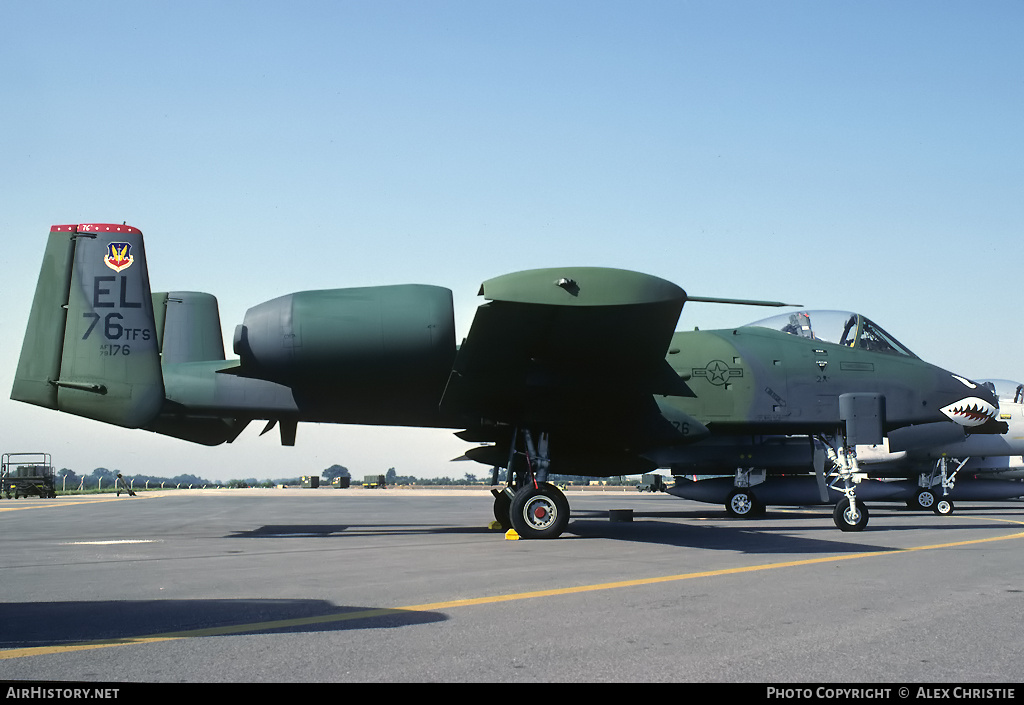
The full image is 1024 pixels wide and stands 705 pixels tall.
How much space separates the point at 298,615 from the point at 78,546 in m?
8.25

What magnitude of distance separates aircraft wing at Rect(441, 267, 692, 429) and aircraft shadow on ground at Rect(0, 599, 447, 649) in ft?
15.9

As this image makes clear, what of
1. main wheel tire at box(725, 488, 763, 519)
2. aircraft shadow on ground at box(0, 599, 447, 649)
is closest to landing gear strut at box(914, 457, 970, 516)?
main wheel tire at box(725, 488, 763, 519)

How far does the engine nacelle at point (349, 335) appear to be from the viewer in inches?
481

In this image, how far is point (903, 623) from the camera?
5.62 metres

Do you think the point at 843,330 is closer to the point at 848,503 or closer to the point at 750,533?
the point at 848,503

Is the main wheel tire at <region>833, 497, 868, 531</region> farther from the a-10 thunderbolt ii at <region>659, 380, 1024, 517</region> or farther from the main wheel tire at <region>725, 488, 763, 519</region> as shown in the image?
the main wheel tire at <region>725, 488, 763, 519</region>

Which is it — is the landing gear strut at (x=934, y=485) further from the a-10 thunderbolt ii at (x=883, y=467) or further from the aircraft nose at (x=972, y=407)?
the aircraft nose at (x=972, y=407)

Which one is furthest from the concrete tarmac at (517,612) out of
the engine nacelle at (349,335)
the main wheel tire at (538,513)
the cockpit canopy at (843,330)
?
the cockpit canopy at (843,330)

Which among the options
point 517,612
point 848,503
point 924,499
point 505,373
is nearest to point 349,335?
point 505,373

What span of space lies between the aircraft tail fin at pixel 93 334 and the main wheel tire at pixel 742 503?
46.7 ft

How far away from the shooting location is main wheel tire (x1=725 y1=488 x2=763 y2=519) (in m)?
20.8

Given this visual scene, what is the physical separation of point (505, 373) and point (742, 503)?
11059 millimetres

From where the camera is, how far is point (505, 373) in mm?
12430
